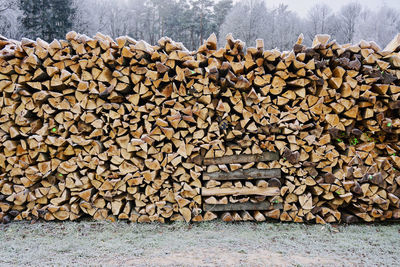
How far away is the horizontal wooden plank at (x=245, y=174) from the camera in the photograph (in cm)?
337

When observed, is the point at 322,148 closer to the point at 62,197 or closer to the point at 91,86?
the point at 91,86

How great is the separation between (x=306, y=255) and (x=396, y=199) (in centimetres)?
157

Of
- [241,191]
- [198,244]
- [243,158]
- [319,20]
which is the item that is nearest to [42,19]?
[243,158]

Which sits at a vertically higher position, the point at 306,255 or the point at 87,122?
the point at 87,122

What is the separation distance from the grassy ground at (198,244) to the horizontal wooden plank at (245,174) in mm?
573

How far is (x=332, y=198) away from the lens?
3.38 meters

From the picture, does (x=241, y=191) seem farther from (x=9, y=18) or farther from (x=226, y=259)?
(x=9, y=18)

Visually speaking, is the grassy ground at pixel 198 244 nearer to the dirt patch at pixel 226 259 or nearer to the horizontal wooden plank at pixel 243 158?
the dirt patch at pixel 226 259

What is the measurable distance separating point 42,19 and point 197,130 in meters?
15.0

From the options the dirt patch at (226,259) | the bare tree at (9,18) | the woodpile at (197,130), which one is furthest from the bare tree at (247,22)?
the dirt patch at (226,259)

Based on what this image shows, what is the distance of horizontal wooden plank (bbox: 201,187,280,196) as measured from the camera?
11.0 ft

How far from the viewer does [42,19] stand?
565 inches

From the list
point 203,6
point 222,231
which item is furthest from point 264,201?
point 203,6

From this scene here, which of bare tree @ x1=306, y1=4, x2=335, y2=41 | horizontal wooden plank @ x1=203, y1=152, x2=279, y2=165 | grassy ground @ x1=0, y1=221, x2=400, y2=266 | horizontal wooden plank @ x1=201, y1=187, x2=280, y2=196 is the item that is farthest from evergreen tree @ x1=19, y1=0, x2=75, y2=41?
bare tree @ x1=306, y1=4, x2=335, y2=41
